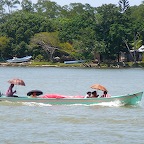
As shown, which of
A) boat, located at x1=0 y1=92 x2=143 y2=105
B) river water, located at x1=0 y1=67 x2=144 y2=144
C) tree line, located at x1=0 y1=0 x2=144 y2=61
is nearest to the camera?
river water, located at x1=0 y1=67 x2=144 y2=144

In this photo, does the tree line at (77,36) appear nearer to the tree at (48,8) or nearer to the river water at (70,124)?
the tree at (48,8)

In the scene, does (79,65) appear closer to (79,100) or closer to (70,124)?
(79,100)

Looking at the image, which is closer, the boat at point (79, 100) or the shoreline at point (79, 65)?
the boat at point (79, 100)

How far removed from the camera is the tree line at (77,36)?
276ft

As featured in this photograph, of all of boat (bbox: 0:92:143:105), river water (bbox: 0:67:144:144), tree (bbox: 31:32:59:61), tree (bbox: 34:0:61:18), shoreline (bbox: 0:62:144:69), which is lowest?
shoreline (bbox: 0:62:144:69)

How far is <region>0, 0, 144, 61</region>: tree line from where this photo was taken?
84.0 metres

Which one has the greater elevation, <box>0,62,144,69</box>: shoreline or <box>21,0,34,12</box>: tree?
<box>21,0,34,12</box>: tree

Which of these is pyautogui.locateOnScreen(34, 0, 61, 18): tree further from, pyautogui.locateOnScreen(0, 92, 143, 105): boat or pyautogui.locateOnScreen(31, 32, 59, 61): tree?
pyautogui.locateOnScreen(0, 92, 143, 105): boat

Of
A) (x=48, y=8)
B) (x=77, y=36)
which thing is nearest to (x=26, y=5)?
(x=48, y=8)

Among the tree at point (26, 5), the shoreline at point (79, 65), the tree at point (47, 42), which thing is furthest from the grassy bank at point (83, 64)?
the tree at point (26, 5)

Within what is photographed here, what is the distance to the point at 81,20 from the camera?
91.4 m

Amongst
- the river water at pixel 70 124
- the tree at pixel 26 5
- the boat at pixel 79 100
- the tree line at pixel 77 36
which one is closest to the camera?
the river water at pixel 70 124

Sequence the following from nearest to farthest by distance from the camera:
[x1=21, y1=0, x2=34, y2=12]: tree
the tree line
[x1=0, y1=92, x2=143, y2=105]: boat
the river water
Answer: the river water, [x1=0, y1=92, x2=143, y2=105]: boat, the tree line, [x1=21, y1=0, x2=34, y2=12]: tree

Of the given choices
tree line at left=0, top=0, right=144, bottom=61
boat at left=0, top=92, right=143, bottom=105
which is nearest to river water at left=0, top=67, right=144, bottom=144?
boat at left=0, top=92, right=143, bottom=105
